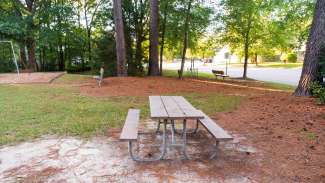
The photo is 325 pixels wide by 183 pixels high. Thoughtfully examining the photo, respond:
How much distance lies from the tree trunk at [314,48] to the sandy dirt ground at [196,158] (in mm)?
2495

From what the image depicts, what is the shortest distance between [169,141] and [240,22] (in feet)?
52.7

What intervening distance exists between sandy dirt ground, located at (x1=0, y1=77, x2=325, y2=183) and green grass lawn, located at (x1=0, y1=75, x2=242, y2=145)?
1.46 feet

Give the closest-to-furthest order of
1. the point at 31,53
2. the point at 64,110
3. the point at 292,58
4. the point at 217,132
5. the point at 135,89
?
the point at 217,132, the point at 64,110, the point at 135,89, the point at 31,53, the point at 292,58

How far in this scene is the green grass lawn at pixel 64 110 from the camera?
4.72 metres

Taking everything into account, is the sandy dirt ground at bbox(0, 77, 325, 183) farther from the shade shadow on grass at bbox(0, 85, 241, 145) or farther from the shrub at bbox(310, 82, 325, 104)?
the shrub at bbox(310, 82, 325, 104)

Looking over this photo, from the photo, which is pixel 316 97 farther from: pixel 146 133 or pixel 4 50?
pixel 4 50

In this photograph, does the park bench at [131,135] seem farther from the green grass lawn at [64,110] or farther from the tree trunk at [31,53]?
the tree trunk at [31,53]

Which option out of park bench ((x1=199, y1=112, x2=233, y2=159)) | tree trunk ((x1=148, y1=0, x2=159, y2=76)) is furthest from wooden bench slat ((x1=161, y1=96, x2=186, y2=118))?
tree trunk ((x1=148, y1=0, x2=159, y2=76))

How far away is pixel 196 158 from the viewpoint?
139 inches

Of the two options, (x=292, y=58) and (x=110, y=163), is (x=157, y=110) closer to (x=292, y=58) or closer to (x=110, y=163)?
(x=110, y=163)

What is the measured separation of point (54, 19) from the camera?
1841cm

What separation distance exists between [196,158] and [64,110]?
4072 mm

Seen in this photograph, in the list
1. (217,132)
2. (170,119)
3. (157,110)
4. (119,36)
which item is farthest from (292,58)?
(170,119)

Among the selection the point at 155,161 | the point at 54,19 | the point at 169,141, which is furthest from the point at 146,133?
the point at 54,19
